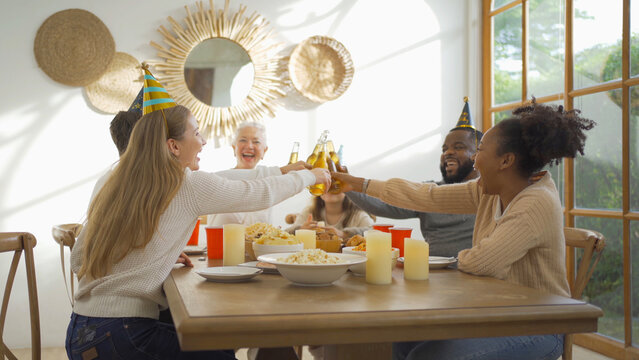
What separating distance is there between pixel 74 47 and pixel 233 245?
8.21ft

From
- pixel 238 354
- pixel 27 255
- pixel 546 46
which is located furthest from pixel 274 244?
pixel 546 46

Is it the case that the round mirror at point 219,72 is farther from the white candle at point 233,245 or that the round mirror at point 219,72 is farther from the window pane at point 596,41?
the white candle at point 233,245

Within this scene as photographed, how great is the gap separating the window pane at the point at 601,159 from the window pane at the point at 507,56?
659mm

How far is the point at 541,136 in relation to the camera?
1.65 m

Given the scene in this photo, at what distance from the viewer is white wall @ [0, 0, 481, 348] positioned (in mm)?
3490

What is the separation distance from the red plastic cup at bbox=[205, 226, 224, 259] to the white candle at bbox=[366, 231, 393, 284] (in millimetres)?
690

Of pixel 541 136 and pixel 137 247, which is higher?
pixel 541 136

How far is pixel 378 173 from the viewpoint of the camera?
407cm

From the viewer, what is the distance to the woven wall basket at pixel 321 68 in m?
3.92

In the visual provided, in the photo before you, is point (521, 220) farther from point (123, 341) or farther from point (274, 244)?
point (123, 341)

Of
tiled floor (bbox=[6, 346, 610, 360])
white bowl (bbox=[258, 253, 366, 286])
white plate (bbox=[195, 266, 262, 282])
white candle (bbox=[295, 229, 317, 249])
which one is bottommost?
tiled floor (bbox=[6, 346, 610, 360])

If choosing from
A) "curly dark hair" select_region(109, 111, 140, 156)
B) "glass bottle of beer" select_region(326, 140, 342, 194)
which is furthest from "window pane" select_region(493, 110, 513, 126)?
"curly dark hair" select_region(109, 111, 140, 156)

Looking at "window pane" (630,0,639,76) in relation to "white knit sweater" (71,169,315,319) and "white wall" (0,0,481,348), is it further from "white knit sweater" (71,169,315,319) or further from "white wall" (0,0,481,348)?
"white knit sweater" (71,169,315,319)

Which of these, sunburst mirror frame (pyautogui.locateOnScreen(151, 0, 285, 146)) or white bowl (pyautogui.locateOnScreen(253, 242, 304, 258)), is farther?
sunburst mirror frame (pyautogui.locateOnScreen(151, 0, 285, 146))
